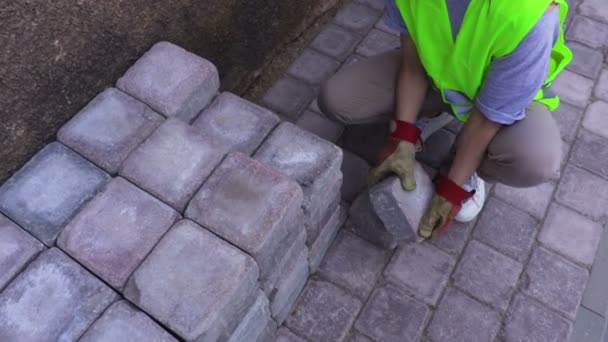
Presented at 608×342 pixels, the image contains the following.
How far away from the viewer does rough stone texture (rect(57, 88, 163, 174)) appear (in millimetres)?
1739

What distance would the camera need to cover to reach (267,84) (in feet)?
9.70

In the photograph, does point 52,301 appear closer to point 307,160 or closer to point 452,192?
point 307,160

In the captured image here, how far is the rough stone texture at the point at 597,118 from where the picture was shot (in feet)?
8.98

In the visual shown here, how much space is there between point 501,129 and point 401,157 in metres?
0.41

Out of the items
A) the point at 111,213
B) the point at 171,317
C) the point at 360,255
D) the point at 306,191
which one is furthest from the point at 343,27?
the point at 171,317

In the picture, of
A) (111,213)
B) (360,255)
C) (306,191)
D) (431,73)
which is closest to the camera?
(111,213)

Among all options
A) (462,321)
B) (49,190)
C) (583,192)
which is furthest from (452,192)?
(49,190)

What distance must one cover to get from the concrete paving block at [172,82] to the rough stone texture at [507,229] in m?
1.38

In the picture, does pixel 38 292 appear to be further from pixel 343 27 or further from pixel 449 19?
pixel 343 27

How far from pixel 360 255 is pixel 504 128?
82 cm

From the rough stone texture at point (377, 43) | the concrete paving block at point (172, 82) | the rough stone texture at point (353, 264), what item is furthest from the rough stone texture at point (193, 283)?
the rough stone texture at point (377, 43)

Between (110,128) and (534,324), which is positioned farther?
(534,324)

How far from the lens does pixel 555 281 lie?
226cm

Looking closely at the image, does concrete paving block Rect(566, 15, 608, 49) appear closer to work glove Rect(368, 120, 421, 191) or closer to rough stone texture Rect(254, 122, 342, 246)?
work glove Rect(368, 120, 421, 191)
